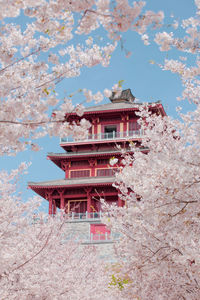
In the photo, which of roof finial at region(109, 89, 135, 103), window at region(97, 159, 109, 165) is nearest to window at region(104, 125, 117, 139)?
window at region(97, 159, 109, 165)

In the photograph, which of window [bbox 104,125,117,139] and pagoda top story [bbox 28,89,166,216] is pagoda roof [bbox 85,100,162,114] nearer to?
pagoda top story [bbox 28,89,166,216]

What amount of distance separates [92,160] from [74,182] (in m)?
3.05

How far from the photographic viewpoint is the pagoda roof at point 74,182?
3150 cm

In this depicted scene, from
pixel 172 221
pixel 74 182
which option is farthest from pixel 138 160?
pixel 74 182

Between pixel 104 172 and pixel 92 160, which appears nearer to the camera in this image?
pixel 104 172

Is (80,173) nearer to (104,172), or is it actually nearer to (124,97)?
(104,172)

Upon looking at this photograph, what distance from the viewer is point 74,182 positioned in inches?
1284

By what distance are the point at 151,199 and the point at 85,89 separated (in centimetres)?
242

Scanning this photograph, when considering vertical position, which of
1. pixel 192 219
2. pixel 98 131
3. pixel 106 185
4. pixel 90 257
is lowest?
pixel 90 257

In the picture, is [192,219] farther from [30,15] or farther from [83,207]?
[83,207]

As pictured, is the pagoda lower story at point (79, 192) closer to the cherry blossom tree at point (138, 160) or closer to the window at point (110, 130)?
the window at point (110, 130)

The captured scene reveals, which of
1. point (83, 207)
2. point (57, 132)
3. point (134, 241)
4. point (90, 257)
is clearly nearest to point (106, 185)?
point (83, 207)

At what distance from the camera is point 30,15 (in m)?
3.74

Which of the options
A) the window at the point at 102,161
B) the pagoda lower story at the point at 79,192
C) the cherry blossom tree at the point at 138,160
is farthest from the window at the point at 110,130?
the cherry blossom tree at the point at 138,160
